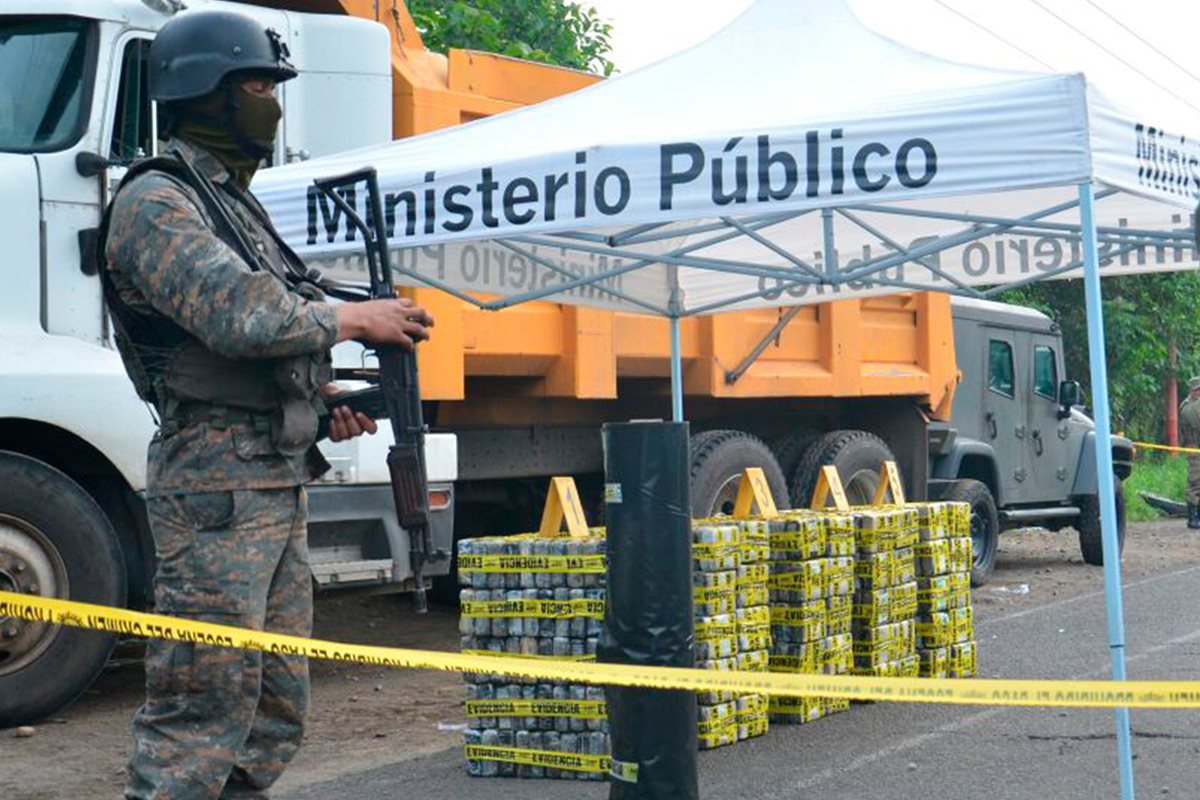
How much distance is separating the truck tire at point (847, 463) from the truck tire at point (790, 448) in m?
0.05

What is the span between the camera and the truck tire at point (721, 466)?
1084cm

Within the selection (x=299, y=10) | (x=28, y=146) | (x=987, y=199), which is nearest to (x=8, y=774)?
(x=28, y=146)

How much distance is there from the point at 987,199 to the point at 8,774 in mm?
5121

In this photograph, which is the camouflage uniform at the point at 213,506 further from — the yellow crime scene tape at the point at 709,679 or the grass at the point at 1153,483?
the grass at the point at 1153,483

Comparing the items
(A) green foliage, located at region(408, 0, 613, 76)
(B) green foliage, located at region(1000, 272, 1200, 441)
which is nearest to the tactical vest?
(A) green foliage, located at region(408, 0, 613, 76)

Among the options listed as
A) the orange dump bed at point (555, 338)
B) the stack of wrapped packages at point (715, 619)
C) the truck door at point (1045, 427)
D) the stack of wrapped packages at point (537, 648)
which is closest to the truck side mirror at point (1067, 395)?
the truck door at point (1045, 427)

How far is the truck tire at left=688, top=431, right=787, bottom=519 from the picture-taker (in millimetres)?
10844

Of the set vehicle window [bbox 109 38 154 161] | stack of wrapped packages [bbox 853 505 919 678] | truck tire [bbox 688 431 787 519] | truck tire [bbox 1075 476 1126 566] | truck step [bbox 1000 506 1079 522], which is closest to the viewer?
vehicle window [bbox 109 38 154 161]

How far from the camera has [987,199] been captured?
865 centimetres

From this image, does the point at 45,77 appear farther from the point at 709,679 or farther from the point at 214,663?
the point at 709,679

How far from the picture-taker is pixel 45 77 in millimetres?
7879

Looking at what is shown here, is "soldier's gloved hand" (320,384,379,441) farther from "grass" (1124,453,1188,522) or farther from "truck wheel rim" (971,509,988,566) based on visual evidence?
"grass" (1124,453,1188,522)

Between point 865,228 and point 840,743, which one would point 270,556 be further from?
point 865,228

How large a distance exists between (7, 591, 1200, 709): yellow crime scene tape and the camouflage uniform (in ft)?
0.17
